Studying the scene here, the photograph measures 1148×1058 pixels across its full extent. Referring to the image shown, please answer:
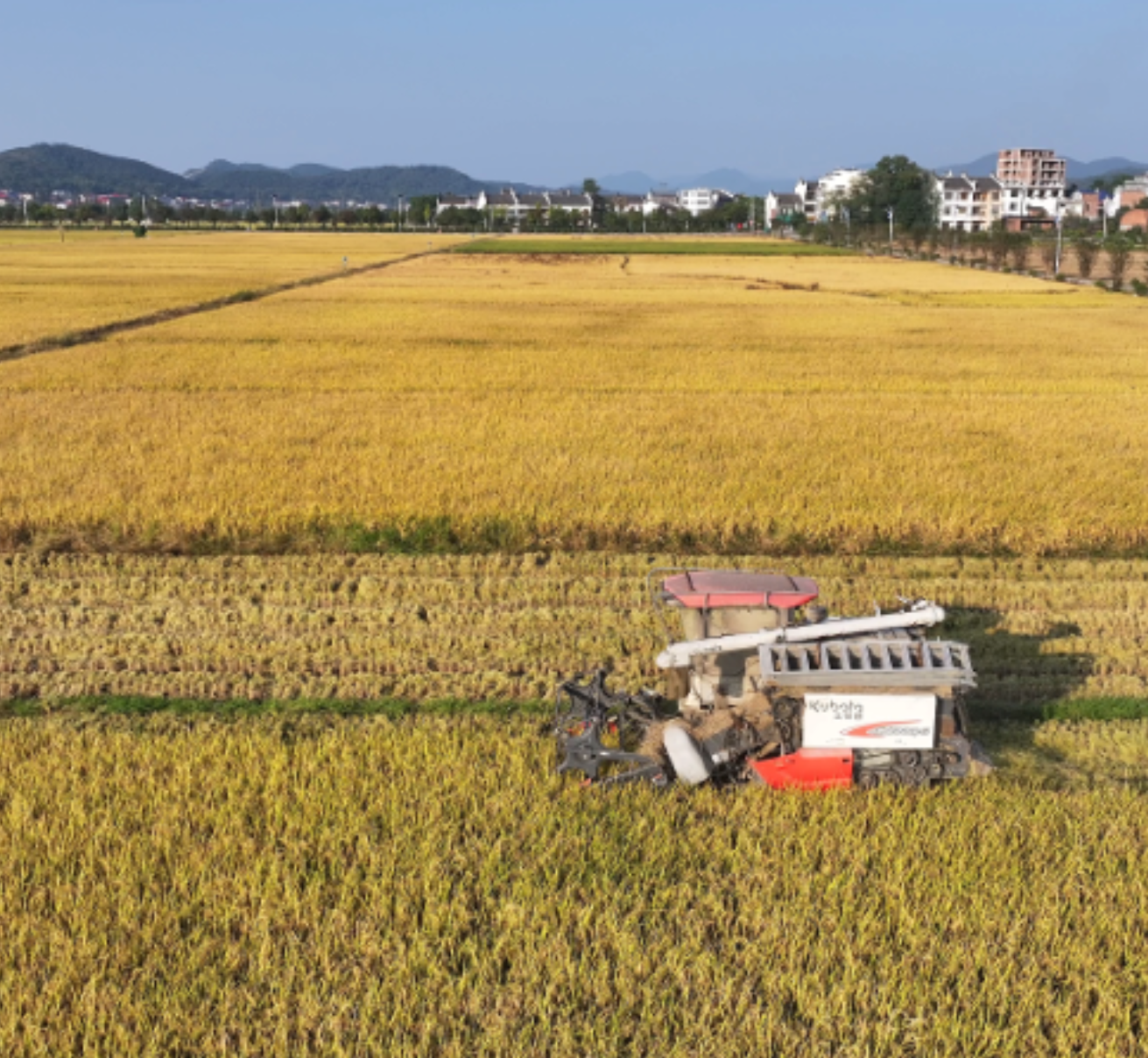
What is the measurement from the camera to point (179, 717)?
7375mm

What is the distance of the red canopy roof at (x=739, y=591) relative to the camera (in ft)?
20.0

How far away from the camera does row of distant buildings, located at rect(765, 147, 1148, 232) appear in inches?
5861

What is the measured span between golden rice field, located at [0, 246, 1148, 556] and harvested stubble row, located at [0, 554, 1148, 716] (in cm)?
66

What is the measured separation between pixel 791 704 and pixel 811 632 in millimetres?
387

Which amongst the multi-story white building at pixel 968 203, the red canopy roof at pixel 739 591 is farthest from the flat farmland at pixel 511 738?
the multi-story white building at pixel 968 203

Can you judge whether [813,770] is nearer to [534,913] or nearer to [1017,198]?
[534,913]

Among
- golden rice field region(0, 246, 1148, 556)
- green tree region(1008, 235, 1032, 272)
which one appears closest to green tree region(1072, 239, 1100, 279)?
green tree region(1008, 235, 1032, 272)

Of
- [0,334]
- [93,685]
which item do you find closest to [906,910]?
[93,685]

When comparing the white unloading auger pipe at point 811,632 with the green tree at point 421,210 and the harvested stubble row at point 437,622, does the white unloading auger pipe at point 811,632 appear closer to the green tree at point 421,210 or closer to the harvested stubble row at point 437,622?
the harvested stubble row at point 437,622

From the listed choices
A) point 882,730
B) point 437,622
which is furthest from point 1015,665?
point 437,622

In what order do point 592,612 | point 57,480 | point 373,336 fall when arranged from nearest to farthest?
point 592,612 → point 57,480 → point 373,336

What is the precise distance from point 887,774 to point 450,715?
2.95m

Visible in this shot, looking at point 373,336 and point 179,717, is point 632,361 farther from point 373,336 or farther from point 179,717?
point 179,717

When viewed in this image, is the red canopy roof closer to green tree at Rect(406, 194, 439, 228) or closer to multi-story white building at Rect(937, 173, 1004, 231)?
green tree at Rect(406, 194, 439, 228)
